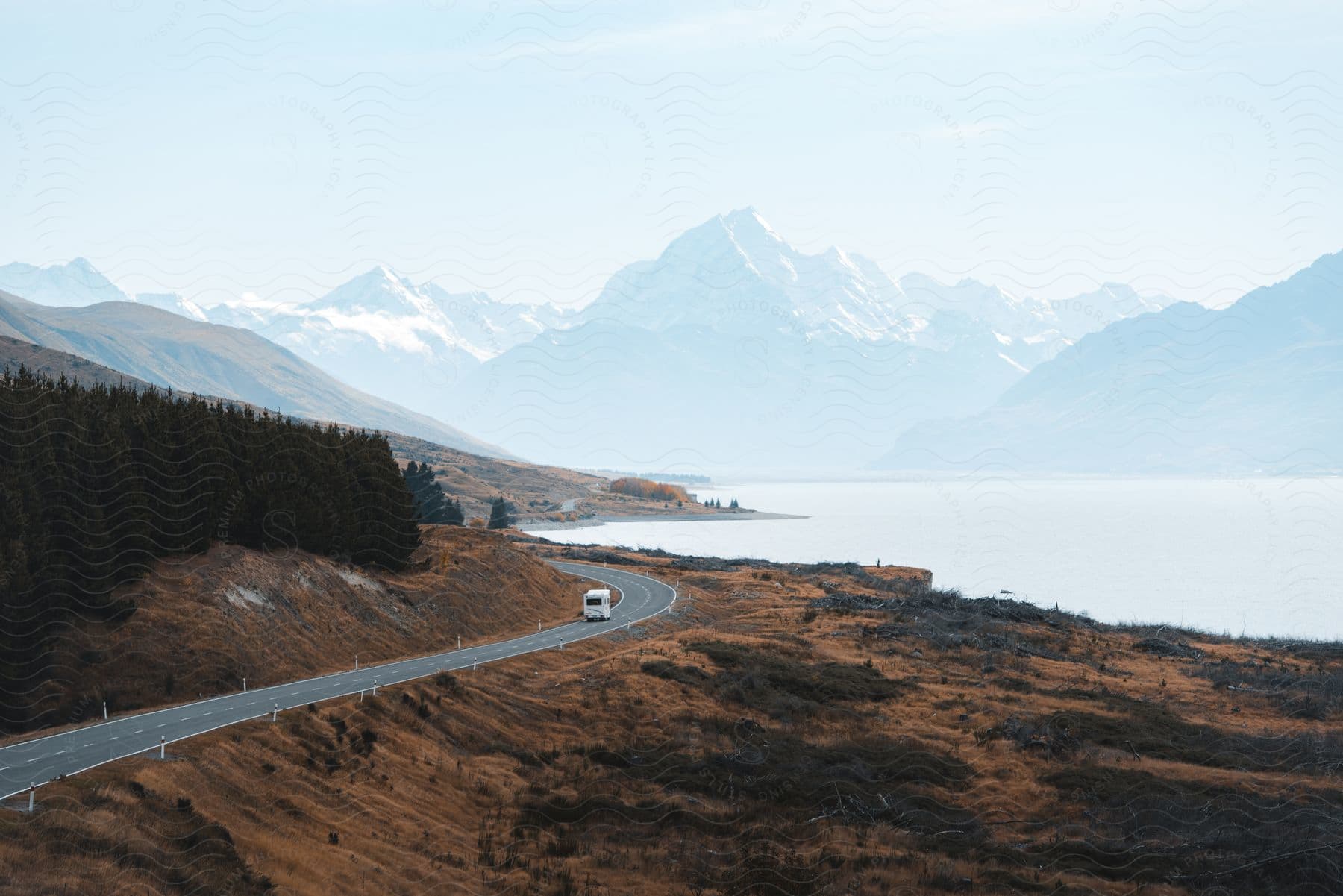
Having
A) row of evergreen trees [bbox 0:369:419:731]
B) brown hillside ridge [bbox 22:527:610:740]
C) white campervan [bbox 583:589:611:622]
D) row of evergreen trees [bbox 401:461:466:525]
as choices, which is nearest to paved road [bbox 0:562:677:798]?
brown hillside ridge [bbox 22:527:610:740]

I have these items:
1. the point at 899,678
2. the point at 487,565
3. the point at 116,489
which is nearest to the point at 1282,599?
the point at 899,678

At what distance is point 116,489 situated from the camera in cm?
4869

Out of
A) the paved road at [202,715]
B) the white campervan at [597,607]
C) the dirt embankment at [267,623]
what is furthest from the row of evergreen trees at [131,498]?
the white campervan at [597,607]

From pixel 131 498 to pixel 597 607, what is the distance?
31.6 m

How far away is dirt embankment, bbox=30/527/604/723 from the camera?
43.0 meters

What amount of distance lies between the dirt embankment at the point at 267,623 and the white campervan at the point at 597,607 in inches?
121

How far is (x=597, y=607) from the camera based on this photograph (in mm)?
71562

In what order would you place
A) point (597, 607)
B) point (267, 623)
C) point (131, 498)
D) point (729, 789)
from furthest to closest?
point (597, 607) → point (267, 623) → point (131, 498) → point (729, 789)

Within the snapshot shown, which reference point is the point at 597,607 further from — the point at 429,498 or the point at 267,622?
the point at 429,498

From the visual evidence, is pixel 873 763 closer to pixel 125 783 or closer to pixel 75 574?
pixel 125 783

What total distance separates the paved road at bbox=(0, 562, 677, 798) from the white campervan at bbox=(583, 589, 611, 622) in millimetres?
4200

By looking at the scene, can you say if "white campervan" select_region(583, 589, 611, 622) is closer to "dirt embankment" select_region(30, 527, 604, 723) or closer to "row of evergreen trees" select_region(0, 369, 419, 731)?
"dirt embankment" select_region(30, 527, 604, 723)

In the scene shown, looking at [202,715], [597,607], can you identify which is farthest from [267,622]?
[597,607]

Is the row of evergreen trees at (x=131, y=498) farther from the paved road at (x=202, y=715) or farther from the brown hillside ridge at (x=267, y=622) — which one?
the paved road at (x=202, y=715)
